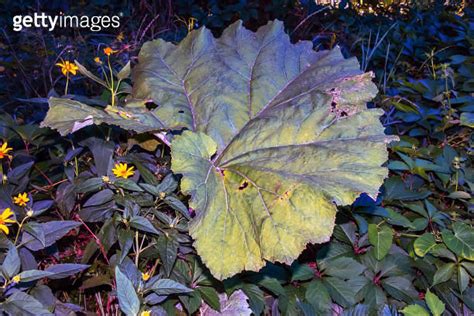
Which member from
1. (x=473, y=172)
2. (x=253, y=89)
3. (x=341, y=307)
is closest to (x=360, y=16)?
(x=473, y=172)

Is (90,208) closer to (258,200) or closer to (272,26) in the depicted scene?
(258,200)

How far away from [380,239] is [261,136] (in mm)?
604

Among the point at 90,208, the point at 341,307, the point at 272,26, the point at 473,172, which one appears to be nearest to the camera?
the point at 90,208

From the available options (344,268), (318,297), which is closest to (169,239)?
(318,297)

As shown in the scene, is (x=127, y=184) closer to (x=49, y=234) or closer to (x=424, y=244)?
(x=49, y=234)

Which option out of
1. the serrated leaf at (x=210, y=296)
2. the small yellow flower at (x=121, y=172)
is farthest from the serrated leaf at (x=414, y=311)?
the small yellow flower at (x=121, y=172)

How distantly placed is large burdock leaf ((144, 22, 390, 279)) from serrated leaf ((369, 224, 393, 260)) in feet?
1.48

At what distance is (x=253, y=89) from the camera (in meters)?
1.81

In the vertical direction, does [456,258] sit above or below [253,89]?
below

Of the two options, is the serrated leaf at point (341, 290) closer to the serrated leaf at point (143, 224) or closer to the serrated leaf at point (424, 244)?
the serrated leaf at point (424, 244)

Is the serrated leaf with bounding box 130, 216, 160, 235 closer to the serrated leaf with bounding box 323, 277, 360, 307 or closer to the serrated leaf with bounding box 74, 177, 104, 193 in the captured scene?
the serrated leaf with bounding box 74, 177, 104, 193

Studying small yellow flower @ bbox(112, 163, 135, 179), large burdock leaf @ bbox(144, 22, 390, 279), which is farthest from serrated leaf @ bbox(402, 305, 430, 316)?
small yellow flower @ bbox(112, 163, 135, 179)

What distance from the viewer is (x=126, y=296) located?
4.19 feet

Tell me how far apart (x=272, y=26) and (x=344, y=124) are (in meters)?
0.57
